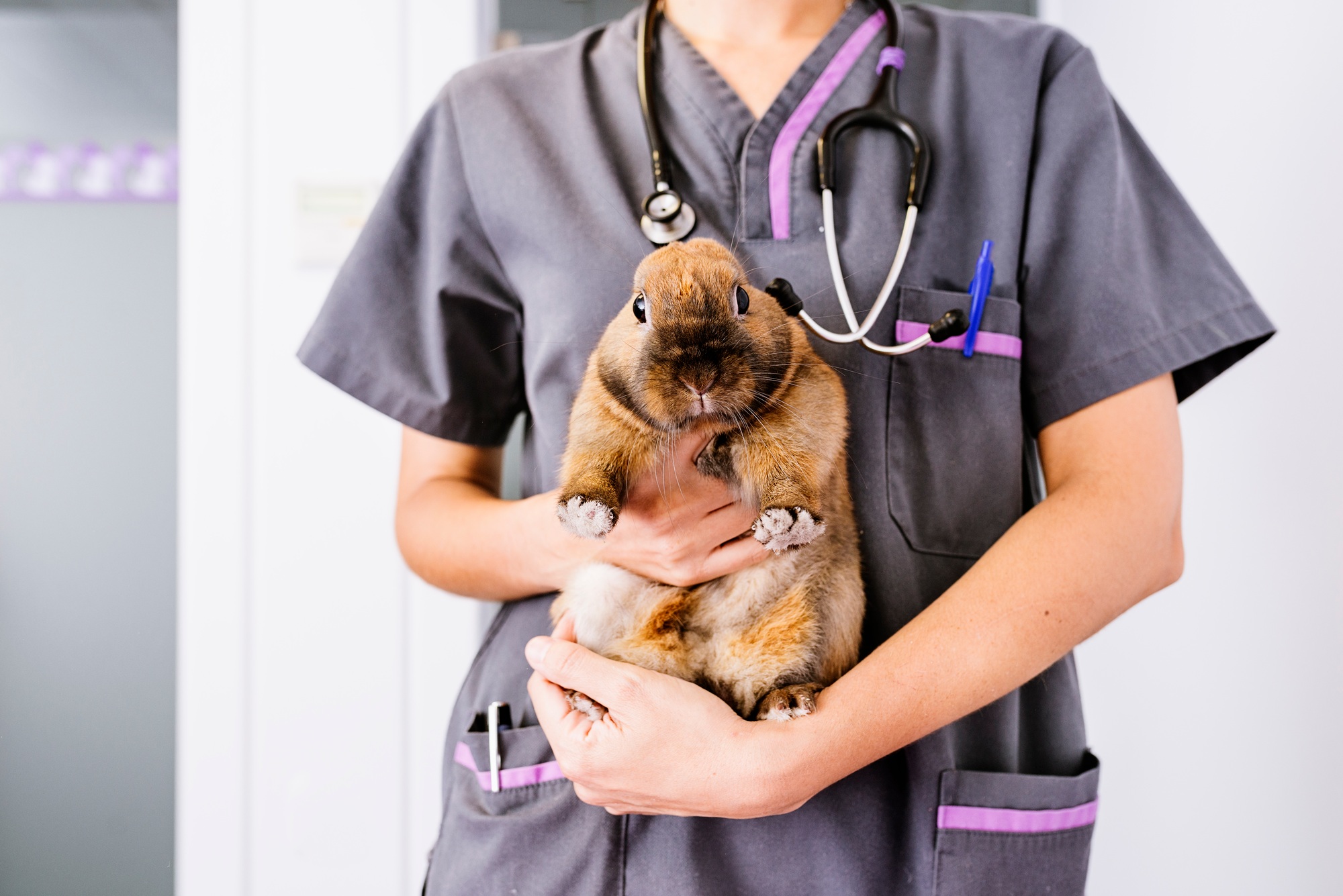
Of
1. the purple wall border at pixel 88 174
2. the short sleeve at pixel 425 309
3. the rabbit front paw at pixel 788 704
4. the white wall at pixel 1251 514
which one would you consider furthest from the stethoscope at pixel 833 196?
the purple wall border at pixel 88 174

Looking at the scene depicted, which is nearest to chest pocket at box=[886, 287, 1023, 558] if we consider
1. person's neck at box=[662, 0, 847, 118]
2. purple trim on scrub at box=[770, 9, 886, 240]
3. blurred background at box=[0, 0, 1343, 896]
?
purple trim on scrub at box=[770, 9, 886, 240]

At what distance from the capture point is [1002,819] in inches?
45.3

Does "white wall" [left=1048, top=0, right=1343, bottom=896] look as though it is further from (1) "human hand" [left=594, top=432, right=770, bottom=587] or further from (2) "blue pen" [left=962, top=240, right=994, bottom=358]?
(1) "human hand" [left=594, top=432, right=770, bottom=587]

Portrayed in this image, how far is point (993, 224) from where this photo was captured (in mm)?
1277

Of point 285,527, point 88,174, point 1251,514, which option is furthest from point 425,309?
point 1251,514

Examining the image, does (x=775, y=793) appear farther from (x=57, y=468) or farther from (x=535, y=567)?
(x=57, y=468)

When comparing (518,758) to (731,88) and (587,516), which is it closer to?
(587,516)

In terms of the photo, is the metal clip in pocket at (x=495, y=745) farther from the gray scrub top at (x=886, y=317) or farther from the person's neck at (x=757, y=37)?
the person's neck at (x=757, y=37)

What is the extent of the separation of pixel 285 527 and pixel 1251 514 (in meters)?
2.40

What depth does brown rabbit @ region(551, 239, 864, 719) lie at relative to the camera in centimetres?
95

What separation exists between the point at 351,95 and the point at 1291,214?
2299 mm

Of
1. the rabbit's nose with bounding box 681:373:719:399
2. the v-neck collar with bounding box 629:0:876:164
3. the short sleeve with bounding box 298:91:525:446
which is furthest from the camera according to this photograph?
the short sleeve with bounding box 298:91:525:446

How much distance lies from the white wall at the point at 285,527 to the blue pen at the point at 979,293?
1.61 meters

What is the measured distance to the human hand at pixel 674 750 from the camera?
982 mm
